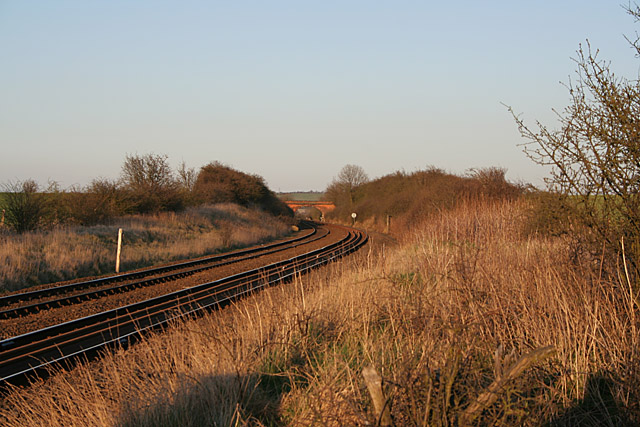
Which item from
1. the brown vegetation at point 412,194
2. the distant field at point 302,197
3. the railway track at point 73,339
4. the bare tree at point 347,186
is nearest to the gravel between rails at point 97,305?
the railway track at point 73,339

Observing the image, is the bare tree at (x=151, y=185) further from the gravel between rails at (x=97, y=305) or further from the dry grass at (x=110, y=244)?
the gravel between rails at (x=97, y=305)

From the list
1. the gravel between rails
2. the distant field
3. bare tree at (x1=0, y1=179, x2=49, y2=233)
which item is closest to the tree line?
bare tree at (x1=0, y1=179, x2=49, y2=233)

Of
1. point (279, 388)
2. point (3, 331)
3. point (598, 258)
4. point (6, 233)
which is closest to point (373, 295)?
point (279, 388)

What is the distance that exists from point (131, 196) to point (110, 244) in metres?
9.67

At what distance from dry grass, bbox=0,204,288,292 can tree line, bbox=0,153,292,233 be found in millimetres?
1143

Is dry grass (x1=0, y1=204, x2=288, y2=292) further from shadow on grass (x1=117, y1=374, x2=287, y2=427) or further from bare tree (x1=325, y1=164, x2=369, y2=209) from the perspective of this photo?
bare tree (x1=325, y1=164, x2=369, y2=209)

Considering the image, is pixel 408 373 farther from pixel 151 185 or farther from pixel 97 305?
pixel 151 185

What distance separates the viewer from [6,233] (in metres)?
18.8

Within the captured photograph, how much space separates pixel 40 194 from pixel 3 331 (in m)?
15.3

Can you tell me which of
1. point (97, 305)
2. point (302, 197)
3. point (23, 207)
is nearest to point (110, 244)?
point (23, 207)

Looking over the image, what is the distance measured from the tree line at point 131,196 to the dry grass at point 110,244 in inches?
45.0

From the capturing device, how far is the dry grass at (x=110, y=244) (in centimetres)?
1542

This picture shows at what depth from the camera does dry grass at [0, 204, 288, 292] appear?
15.4m

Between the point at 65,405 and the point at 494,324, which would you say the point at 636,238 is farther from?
the point at 65,405
